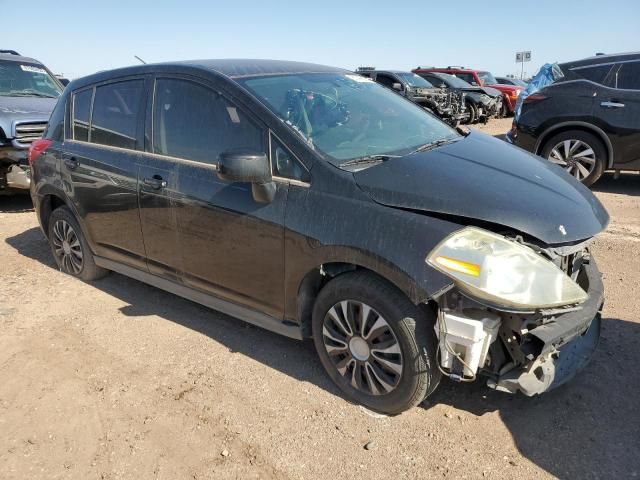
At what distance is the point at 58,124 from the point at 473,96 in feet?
47.0

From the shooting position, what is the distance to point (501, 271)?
2334 mm

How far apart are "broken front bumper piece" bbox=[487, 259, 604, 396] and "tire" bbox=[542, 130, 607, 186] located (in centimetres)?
493

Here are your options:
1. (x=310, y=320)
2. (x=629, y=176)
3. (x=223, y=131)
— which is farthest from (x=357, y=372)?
(x=629, y=176)

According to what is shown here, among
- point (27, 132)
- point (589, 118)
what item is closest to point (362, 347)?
point (589, 118)

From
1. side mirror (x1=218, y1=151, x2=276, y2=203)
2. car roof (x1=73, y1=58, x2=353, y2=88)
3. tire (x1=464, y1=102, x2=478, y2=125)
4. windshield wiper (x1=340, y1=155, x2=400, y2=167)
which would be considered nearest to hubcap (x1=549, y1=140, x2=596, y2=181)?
car roof (x1=73, y1=58, x2=353, y2=88)

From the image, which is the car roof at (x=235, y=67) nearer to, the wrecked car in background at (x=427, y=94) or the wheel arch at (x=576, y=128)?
the wheel arch at (x=576, y=128)

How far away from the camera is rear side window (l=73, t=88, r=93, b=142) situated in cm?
432

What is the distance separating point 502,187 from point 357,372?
1.26m

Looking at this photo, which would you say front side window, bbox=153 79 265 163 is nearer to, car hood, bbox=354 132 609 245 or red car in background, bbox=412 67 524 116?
car hood, bbox=354 132 609 245

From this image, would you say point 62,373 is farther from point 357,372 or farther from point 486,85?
point 486,85

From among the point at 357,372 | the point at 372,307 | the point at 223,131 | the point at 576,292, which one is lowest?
the point at 357,372

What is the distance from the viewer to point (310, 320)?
10.1 feet

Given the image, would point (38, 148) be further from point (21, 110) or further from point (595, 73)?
point (595, 73)

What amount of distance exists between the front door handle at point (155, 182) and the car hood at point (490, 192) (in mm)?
1462
